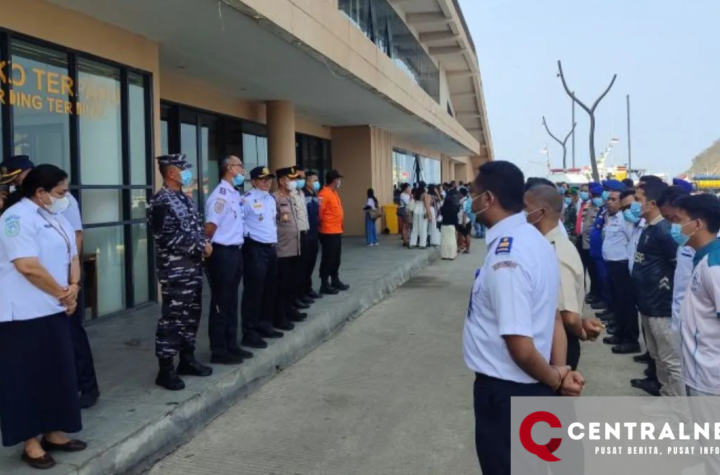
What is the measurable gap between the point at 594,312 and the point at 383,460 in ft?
19.6

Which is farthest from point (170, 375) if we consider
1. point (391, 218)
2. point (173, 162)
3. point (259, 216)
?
point (391, 218)

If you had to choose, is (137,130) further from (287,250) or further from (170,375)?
(170,375)

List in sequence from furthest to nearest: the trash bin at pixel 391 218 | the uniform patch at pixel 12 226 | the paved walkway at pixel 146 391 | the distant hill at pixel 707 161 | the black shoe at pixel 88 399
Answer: the distant hill at pixel 707 161
the trash bin at pixel 391 218
the black shoe at pixel 88 399
the paved walkway at pixel 146 391
the uniform patch at pixel 12 226

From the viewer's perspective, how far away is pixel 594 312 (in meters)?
9.21

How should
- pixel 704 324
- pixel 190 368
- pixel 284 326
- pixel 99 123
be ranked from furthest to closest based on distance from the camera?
pixel 99 123 → pixel 284 326 → pixel 190 368 → pixel 704 324

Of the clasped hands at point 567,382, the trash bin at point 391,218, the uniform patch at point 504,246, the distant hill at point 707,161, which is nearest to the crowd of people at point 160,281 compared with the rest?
the uniform patch at point 504,246

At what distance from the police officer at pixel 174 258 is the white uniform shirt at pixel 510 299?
296cm

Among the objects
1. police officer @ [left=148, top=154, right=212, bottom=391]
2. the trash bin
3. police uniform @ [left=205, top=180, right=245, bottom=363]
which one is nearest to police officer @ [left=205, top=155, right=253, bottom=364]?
police uniform @ [left=205, top=180, right=245, bottom=363]

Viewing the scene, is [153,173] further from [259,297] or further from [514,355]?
[514,355]

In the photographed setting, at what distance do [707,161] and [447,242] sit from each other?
82.9m

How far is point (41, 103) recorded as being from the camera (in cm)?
663

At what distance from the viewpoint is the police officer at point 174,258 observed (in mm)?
4832

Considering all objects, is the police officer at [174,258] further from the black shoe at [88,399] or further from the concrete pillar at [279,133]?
the concrete pillar at [279,133]

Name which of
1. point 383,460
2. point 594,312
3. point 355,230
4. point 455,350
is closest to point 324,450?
point 383,460
